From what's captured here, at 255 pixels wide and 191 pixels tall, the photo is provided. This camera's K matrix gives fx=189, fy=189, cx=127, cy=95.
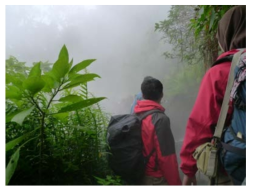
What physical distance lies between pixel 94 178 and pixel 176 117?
36.3 inches

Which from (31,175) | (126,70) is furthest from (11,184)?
(126,70)

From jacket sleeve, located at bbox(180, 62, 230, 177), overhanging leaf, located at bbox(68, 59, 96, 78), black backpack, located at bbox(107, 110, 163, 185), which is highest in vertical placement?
overhanging leaf, located at bbox(68, 59, 96, 78)

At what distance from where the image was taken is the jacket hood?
1.27 m

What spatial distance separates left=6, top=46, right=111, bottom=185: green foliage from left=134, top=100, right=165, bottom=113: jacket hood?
432 millimetres

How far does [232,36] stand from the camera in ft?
3.39

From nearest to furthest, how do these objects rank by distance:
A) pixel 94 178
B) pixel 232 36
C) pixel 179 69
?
1. pixel 94 178
2. pixel 232 36
3. pixel 179 69

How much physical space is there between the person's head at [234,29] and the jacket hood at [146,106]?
20.8 inches

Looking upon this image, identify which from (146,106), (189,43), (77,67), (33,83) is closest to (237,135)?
Result: (146,106)

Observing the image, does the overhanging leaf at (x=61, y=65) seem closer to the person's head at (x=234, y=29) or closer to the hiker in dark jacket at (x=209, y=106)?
the hiker in dark jacket at (x=209, y=106)

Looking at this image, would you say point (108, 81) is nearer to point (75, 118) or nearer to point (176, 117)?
point (75, 118)

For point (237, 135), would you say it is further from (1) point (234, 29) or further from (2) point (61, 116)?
(2) point (61, 116)

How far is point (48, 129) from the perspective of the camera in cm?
78

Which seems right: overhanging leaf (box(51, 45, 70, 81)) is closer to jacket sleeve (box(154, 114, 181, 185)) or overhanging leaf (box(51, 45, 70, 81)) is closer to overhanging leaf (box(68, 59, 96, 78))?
overhanging leaf (box(68, 59, 96, 78))

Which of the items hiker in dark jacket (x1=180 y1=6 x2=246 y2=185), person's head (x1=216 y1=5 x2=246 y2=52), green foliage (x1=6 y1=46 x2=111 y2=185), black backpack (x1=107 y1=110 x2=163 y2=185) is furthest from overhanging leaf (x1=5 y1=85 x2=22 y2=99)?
person's head (x1=216 y1=5 x2=246 y2=52)
